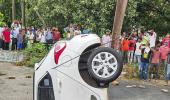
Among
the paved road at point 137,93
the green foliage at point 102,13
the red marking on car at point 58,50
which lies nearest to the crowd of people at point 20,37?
the green foliage at point 102,13

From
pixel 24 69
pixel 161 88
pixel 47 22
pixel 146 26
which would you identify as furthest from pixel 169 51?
pixel 47 22

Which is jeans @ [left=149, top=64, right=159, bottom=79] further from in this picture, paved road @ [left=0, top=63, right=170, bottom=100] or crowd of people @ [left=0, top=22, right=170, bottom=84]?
paved road @ [left=0, top=63, right=170, bottom=100]

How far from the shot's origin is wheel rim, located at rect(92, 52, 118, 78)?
6.39 meters

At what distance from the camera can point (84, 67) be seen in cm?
650

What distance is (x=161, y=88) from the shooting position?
15.7 metres

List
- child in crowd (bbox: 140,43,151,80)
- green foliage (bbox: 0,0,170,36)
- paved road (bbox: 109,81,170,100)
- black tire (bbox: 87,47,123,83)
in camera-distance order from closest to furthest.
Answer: black tire (bbox: 87,47,123,83), paved road (bbox: 109,81,170,100), child in crowd (bbox: 140,43,151,80), green foliage (bbox: 0,0,170,36)

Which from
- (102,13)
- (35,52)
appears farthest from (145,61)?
(102,13)

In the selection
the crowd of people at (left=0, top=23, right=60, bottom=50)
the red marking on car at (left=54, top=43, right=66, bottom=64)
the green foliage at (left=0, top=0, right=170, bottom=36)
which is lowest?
the red marking on car at (left=54, top=43, right=66, bottom=64)

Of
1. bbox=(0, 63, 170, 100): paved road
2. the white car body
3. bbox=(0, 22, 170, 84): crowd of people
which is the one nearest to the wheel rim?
the white car body

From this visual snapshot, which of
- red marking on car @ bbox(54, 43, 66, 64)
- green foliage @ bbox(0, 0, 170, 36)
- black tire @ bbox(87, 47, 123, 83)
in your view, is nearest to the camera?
black tire @ bbox(87, 47, 123, 83)

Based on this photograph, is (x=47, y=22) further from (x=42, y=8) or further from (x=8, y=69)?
(x=8, y=69)

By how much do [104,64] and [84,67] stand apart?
0.28 m

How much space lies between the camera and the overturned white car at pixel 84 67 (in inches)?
252

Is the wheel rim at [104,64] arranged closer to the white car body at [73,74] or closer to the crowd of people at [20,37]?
the white car body at [73,74]
